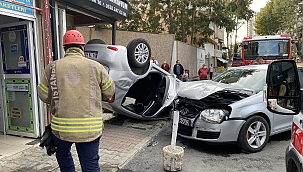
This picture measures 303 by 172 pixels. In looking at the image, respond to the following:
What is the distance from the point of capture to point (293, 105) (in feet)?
6.25

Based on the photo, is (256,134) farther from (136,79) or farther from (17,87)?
(17,87)

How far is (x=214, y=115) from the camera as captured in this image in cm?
444

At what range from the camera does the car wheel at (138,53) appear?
5.55 m

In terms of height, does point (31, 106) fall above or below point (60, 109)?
below

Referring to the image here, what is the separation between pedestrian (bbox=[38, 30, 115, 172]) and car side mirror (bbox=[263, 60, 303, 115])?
1.51 m

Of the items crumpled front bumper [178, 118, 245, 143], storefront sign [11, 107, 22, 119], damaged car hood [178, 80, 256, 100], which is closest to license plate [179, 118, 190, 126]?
crumpled front bumper [178, 118, 245, 143]

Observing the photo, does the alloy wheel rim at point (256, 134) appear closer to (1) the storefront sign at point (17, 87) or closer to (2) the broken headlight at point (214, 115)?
(2) the broken headlight at point (214, 115)

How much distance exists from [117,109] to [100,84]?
3266mm

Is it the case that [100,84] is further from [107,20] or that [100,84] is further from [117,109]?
[107,20]

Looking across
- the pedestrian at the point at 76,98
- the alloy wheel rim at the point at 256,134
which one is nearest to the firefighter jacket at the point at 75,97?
the pedestrian at the point at 76,98

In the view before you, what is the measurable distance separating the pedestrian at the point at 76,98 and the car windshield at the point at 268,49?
453 inches

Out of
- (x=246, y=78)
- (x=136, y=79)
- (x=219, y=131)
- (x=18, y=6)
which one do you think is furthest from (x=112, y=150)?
(x=246, y=78)

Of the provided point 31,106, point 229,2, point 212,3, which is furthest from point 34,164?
point 229,2

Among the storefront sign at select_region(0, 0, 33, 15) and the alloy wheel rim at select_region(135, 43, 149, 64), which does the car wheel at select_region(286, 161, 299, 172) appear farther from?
the storefront sign at select_region(0, 0, 33, 15)
